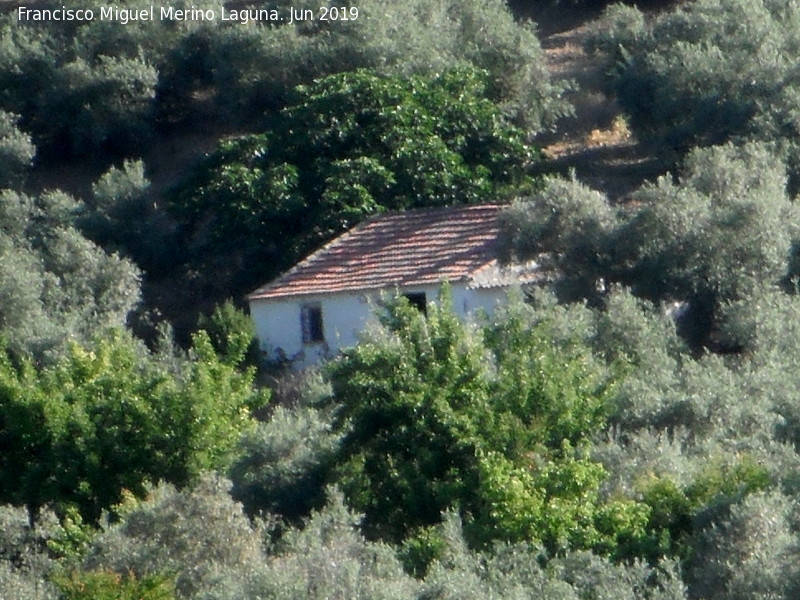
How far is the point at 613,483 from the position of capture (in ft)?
50.8

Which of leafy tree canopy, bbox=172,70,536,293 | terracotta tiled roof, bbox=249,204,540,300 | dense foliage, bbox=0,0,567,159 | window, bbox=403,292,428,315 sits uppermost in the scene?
dense foliage, bbox=0,0,567,159

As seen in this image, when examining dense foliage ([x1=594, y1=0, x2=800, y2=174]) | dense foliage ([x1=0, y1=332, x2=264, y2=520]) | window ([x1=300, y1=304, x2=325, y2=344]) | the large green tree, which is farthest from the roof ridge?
the large green tree

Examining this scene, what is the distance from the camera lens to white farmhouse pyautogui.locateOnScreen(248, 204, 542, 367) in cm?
2509

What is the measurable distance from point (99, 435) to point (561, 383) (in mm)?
5278

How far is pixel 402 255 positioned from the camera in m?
26.4

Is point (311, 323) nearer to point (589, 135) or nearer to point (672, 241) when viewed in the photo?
point (672, 241)

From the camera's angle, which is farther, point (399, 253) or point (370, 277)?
point (399, 253)

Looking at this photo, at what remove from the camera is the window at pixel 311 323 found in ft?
87.0

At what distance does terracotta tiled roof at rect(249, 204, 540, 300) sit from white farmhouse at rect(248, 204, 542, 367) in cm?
2

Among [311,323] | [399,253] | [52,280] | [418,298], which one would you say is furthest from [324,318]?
[52,280]

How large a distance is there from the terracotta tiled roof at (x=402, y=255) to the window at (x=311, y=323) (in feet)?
1.07

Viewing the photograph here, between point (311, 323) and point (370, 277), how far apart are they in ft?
4.28

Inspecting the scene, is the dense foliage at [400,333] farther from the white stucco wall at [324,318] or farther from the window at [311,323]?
the window at [311,323]

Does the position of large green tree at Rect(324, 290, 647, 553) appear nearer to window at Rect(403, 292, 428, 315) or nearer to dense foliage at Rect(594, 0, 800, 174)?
window at Rect(403, 292, 428, 315)
